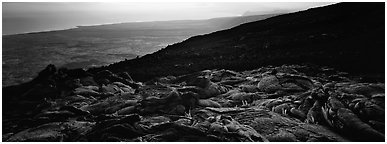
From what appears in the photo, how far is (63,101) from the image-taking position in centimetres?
1399

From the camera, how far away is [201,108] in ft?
40.9

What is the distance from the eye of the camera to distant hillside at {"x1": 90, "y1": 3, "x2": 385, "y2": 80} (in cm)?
1802

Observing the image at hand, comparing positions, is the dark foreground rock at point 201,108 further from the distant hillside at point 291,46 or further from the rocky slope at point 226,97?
the distant hillside at point 291,46

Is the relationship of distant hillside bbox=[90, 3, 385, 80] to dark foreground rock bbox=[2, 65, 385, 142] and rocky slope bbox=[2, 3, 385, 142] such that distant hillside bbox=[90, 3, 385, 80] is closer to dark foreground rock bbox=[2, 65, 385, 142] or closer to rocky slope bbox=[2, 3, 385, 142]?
rocky slope bbox=[2, 3, 385, 142]

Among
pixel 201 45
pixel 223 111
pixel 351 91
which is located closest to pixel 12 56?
pixel 201 45

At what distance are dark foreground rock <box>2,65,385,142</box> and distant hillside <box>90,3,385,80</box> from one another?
1.99 metres

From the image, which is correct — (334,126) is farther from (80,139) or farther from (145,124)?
(80,139)

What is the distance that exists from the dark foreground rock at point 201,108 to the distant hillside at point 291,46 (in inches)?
78.4

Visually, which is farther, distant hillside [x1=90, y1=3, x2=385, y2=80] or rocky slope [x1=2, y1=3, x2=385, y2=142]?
distant hillside [x1=90, y1=3, x2=385, y2=80]

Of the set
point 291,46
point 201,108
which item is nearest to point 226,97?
point 201,108

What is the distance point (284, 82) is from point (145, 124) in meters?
7.03

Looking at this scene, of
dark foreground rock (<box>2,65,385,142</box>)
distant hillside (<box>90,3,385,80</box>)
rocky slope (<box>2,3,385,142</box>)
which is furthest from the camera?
distant hillside (<box>90,3,385,80</box>)

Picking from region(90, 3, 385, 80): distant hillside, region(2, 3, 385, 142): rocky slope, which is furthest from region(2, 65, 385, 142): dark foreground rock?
region(90, 3, 385, 80): distant hillside

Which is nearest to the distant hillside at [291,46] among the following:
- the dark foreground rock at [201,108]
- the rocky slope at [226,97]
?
the rocky slope at [226,97]
